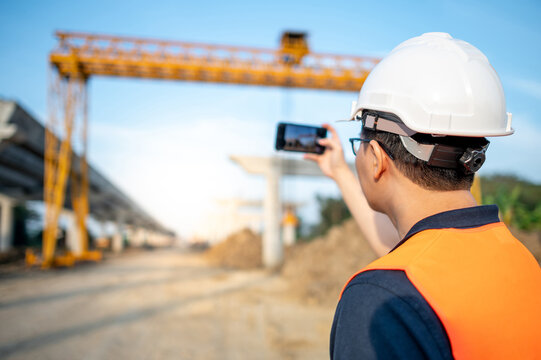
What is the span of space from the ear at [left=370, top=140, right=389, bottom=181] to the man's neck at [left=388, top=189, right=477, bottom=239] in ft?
0.35

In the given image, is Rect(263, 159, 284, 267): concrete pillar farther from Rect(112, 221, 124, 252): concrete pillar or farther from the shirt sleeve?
Rect(112, 221, 124, 252): concrete pillar

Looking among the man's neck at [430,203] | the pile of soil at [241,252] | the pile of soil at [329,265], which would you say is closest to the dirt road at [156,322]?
the pile of soil at [329,265]

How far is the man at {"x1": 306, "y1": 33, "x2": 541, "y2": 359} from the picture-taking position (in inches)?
29.3

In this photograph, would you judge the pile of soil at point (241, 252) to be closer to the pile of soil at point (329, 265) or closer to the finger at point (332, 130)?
the pile of soil at point (329, 265)

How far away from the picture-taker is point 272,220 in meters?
16.2

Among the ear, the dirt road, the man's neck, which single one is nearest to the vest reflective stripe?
the man's neck

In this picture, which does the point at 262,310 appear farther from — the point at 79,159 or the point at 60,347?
the point at 79,159

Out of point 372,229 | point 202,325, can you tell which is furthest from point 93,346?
point 372,229

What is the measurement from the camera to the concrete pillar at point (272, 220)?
15.8 m

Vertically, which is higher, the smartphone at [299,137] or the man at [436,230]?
the smartphone at [299,137]

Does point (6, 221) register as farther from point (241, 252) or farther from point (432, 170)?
point (432, 170)

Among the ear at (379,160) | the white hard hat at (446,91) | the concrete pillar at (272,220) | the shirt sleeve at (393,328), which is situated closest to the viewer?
the shirt sleeve at (393,328)

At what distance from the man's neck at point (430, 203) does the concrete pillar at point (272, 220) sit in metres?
15.0

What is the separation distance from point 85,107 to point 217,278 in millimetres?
12430
